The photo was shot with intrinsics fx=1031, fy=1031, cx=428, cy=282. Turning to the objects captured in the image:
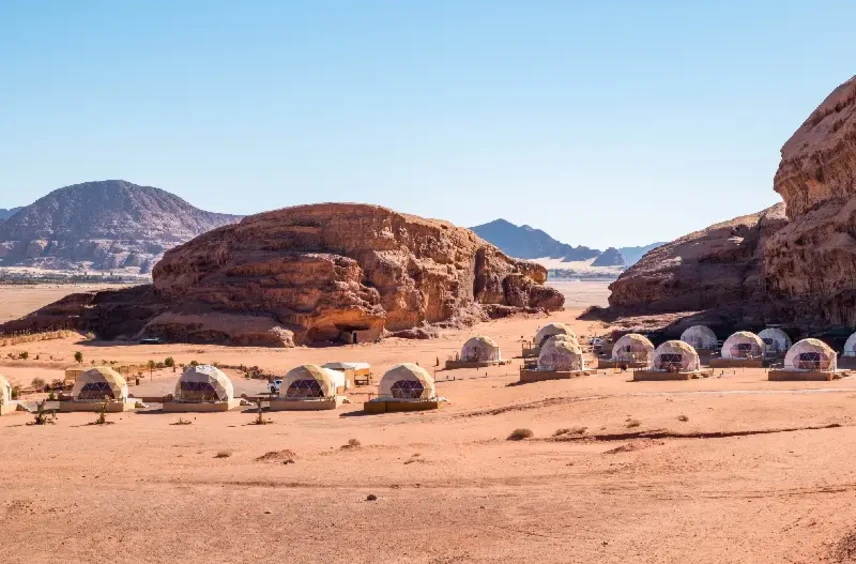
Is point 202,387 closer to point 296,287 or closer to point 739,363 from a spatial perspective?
point 739,363

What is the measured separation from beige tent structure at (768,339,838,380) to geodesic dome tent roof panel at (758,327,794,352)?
11.9 metres

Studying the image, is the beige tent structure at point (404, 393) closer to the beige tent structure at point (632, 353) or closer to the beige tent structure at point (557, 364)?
the beige tent structure at point (557, 364)

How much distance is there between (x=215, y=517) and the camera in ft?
60.0

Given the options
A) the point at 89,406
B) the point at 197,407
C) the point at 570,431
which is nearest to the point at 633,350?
the point at 197,407

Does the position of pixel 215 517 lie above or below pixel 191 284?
below

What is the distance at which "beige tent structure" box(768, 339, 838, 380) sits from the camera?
38.5 m

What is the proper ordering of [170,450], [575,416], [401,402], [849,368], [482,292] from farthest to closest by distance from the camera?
[482,292] < [849,368] < [401,402] < [575,416] < [170,450]

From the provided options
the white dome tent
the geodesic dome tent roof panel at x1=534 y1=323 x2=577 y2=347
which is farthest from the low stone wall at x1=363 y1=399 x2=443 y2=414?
the white dome tent

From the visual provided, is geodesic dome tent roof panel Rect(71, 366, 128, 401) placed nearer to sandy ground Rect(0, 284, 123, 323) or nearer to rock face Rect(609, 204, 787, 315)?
rock face Rect(609, 204, 787, 315)

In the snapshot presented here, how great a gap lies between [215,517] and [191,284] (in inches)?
2018

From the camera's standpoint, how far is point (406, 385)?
34969 millimetres

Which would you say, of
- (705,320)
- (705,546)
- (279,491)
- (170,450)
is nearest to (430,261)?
(705,320)

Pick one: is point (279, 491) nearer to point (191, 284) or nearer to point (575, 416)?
point (575, 416)

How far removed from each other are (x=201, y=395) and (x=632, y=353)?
2123 centimetres
